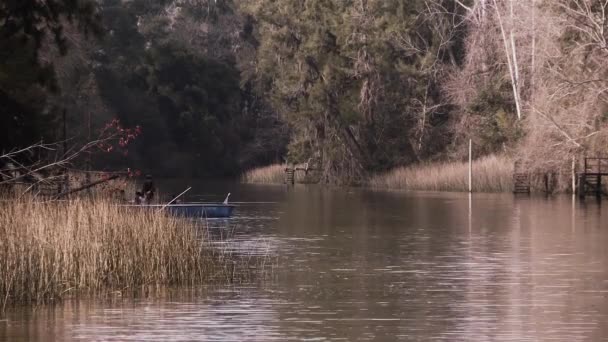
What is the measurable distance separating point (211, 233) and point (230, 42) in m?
70.6

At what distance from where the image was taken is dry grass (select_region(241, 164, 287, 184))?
8999 cm

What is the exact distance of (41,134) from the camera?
32500 millimetres

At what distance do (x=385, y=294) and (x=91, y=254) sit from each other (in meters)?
4.83

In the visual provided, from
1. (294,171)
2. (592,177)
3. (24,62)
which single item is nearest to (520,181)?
(592,177)

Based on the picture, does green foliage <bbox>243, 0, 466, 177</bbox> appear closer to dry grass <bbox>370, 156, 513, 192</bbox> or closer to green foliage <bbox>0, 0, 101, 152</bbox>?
dry grass <bbox>370, 156, 513, 192</bbox>

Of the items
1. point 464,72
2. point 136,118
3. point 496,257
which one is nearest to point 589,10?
point 464,72

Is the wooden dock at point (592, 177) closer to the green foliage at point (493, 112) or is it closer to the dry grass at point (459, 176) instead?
the dry grass at point (459, 176)

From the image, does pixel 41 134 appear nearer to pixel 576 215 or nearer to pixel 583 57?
pixel 576 215

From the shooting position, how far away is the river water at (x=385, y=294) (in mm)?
17438

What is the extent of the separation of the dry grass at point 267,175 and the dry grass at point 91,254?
65.3 m

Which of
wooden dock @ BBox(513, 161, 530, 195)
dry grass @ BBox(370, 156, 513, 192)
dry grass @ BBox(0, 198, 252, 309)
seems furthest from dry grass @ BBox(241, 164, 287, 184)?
dry grass @ BBox(0, 198, 252, 309)

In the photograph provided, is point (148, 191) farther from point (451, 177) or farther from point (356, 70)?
point (356, 70)

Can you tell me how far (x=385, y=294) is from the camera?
70.9 feet

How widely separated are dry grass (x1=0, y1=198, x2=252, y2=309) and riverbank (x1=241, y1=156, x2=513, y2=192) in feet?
141
